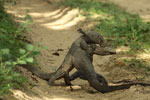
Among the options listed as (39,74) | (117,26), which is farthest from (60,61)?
(117,26)

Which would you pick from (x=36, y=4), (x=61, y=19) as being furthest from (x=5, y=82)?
(x=36, y=4)

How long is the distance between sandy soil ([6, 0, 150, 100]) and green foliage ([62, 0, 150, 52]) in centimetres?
68

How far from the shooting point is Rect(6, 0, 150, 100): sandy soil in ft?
15.5

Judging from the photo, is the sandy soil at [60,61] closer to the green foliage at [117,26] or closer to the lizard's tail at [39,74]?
the lizard's tail at [39,74]

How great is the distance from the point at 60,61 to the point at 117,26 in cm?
313

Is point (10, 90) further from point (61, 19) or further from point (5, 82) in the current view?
point (61, 19)

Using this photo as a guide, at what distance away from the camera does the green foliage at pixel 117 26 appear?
26.6ft

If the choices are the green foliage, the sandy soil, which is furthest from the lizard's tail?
the green foliage

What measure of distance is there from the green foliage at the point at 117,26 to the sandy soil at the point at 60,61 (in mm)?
679

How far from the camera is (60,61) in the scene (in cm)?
719

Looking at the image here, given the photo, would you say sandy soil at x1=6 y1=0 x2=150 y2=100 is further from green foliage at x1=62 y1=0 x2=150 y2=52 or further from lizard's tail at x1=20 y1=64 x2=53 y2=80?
green foliage at x1=62 y1=0 x2=150 y2=52

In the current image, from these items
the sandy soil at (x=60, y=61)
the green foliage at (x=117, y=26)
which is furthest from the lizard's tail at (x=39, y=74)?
the green foliage at (x=117, y=26)

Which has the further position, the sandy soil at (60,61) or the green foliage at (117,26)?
the green foliage at (117,26)

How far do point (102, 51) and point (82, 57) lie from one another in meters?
0.39
